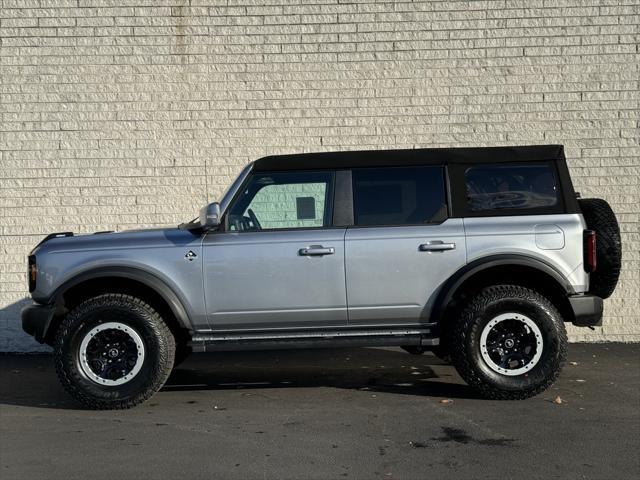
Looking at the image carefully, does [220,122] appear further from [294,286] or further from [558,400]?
[558,400]

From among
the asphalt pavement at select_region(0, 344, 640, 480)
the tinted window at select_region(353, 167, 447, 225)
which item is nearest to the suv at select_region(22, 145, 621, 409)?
the tinted window at select_region(353, 167, 447, 225)

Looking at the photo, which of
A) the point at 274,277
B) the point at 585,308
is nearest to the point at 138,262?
the point at 274,277

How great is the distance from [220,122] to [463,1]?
325cm

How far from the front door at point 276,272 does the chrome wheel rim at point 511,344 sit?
3.97 ft

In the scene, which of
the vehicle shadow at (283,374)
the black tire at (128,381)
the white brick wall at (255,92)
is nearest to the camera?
the black tire at (128,381)

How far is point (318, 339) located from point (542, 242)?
2.02m

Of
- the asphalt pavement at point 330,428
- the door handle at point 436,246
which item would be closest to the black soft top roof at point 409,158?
the door handle at point 436,246

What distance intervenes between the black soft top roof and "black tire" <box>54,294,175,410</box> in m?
1.62

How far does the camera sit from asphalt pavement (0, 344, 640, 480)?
477 cm

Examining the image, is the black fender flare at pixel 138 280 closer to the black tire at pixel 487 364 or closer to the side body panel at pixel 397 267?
the side body panel at pixel 397 267

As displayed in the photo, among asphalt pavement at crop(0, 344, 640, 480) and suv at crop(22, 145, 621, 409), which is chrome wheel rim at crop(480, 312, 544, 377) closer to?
suv at crop(22, 145, 621, 409)

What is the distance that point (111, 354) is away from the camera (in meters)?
6.37

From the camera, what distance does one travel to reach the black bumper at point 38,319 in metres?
6.35

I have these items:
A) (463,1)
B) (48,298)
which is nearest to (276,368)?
(48,298)
